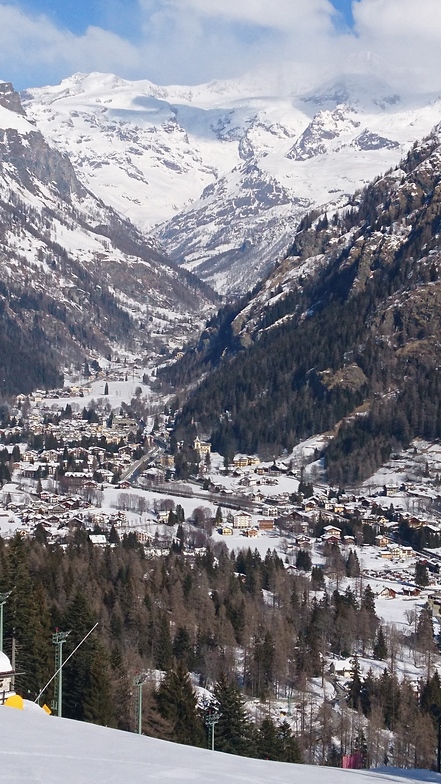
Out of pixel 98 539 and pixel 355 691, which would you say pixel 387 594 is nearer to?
pixel 98 539

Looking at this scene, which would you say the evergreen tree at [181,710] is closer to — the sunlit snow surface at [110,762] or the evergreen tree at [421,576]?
the sunlit snow surface at [110,762]

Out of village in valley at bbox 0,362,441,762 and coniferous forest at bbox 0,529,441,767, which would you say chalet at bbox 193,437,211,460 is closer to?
village in valley at bbox 0,362,441,762

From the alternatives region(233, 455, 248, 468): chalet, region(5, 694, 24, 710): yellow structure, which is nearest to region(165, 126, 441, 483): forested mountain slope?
region(233, 455, 248, 468): chalet

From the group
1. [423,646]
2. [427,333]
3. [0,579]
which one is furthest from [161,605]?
[427,333]

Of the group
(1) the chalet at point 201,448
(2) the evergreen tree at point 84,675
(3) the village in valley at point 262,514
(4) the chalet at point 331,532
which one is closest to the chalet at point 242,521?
(3) the village in valley at point 262,514

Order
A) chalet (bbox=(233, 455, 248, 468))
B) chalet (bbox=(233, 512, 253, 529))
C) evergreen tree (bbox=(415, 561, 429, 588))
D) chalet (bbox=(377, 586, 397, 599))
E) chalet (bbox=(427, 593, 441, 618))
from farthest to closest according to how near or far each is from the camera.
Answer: chalet (bbox=(233, 455, 248, 468))
chalet (bbox=(233, 512, 253, 529))
evergreen tree (bbox=(415, 561, 429, 588))
chalet (bbox=(377, 586, 397, 599))
chalet (bbox=(427, 593, 441, 618))
